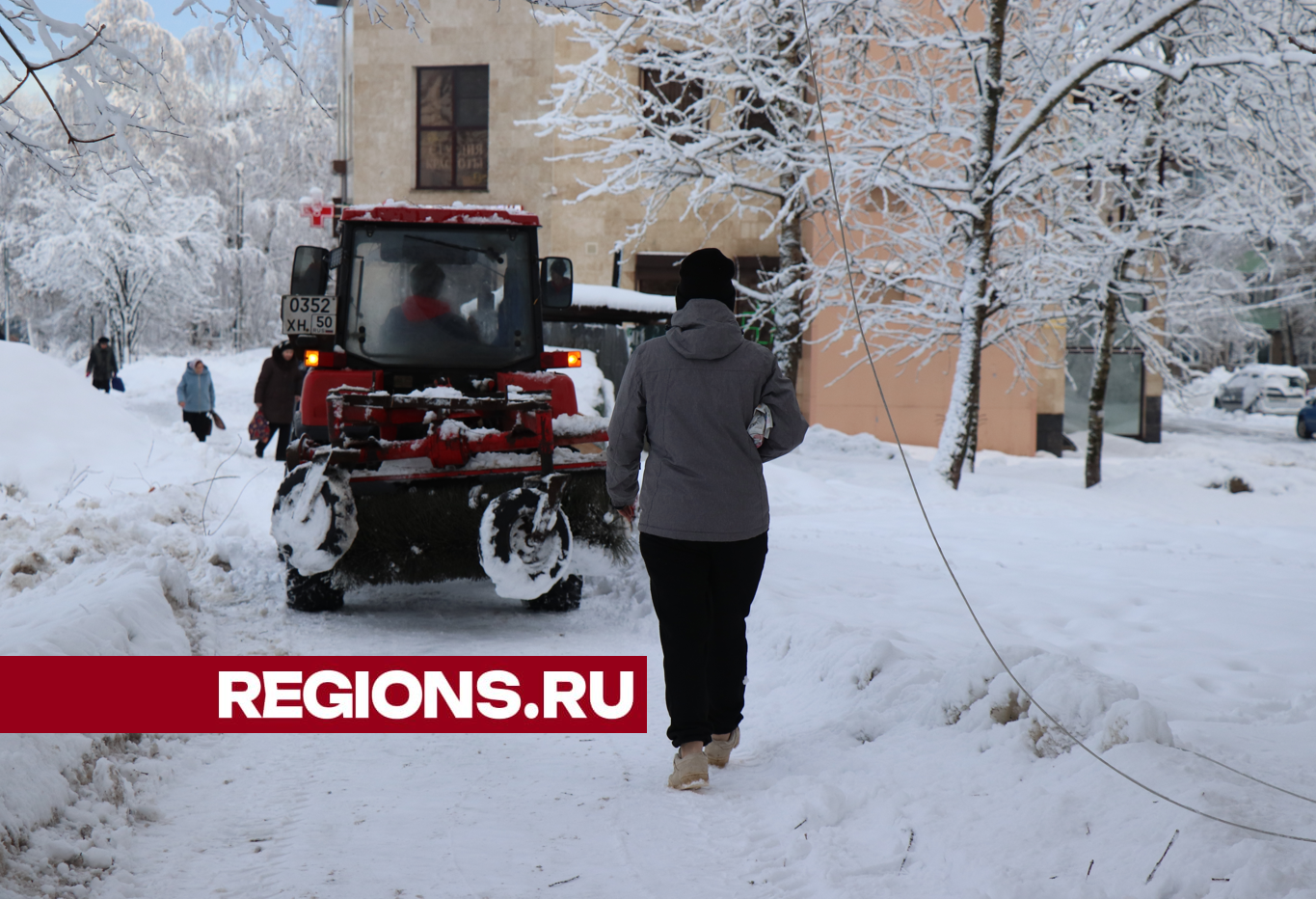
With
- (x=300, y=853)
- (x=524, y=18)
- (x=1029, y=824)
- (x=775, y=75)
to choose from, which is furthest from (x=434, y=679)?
(x=524, y=18)

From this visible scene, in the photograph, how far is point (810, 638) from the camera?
5.60 m

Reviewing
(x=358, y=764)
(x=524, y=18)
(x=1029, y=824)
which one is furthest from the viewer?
(x=524, y=18)

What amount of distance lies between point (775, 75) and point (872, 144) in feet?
8.15

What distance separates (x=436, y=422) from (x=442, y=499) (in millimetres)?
492

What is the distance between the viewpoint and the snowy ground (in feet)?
10.1

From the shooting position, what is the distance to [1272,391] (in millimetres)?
36594

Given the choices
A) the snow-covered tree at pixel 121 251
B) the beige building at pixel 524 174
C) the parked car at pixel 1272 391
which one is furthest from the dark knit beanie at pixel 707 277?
the parked car at pixel 1272 391

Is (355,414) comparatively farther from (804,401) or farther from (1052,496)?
(804,401)

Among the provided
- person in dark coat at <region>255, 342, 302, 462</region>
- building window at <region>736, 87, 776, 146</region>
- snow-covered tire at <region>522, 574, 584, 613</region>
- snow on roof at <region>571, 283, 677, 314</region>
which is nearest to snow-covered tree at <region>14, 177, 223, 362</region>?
person in dark coat at <region>255, 342, 302, 462</region>

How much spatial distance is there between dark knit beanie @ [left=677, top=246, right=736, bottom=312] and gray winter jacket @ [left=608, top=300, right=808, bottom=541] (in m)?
0.06

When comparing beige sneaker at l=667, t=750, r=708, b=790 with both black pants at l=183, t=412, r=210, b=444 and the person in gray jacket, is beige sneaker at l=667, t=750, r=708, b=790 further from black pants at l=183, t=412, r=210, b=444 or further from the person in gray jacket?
black pants at l=183, t=412, r=210, b=444

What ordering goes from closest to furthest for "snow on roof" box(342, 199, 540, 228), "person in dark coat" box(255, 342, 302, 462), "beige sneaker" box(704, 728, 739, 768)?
"beige sneaker" box(704, 728, 739, 768) < "snow on roof" box(342, 199, 540, 228) < "person in dark coat" box(255, 342, 302, 462)

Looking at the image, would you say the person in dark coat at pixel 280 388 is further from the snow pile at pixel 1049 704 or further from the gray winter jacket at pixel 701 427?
Result: the snow pile at pixel 1049 704

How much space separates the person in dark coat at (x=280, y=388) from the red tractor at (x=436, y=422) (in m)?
6.84
